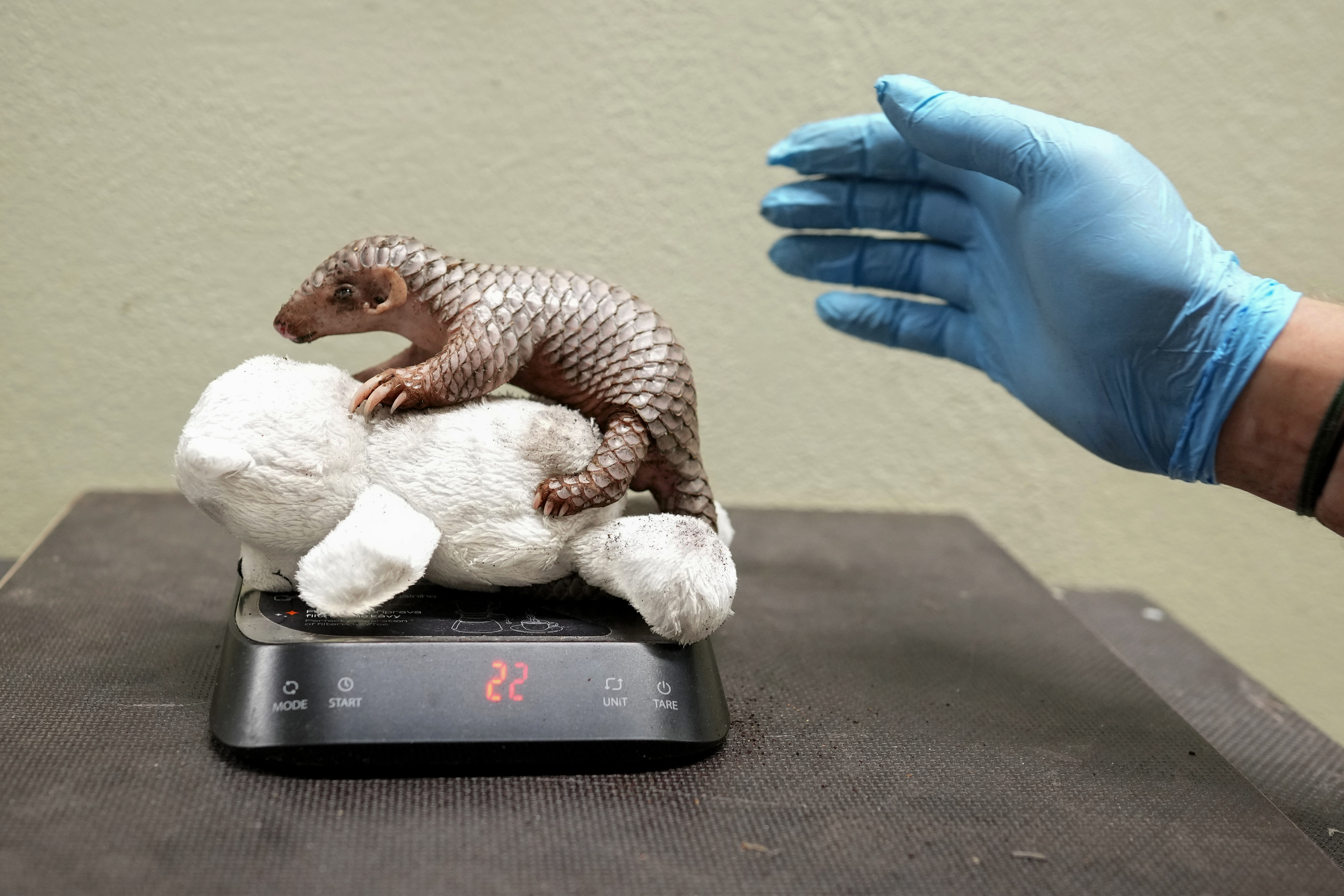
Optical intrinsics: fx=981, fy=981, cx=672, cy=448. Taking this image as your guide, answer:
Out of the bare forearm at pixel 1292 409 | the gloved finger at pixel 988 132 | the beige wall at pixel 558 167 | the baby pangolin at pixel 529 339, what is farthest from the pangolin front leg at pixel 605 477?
the beige wall at pixel 558 167

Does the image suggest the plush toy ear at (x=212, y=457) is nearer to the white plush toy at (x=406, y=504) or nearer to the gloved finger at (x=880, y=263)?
the white plush toy at (x=406, y=504)

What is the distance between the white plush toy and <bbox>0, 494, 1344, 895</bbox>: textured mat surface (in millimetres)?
106

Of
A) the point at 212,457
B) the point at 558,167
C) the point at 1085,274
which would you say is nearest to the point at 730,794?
the point at 212,457

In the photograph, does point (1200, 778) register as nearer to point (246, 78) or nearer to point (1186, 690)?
point (1186, 690)

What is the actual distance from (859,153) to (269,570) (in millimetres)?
634

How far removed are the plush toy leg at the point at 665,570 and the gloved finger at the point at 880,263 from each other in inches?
17.3

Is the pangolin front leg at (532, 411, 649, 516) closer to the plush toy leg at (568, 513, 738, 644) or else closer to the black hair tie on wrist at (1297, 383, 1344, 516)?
the plush toy leg at (568, 513, 738, 644)

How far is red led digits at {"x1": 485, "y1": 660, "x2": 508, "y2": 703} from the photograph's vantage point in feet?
1.84

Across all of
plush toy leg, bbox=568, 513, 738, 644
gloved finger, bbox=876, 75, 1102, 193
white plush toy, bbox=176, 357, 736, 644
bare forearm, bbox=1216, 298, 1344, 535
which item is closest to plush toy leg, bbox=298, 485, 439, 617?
white plush toy, bbox=176, 357, 736, 644

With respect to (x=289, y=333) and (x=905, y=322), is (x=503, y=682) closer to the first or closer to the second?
(x=289, y=333)

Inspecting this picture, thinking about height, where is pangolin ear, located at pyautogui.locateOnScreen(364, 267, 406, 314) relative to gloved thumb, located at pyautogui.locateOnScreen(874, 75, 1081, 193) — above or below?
below

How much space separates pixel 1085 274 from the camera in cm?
74

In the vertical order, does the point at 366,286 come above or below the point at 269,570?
above

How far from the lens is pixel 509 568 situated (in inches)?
24.5
